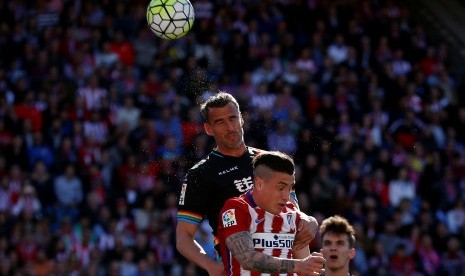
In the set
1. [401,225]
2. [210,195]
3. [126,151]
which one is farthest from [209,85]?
[210,195]

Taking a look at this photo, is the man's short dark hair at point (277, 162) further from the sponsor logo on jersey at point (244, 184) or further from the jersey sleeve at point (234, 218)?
the sponsor logo on jersey at point (244, 184)

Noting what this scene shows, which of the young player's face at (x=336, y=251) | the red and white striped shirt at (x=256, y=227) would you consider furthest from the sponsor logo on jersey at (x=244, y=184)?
the young player's face at (x=336, y=251)

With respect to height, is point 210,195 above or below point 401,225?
above

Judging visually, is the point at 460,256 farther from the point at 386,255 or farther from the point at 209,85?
the point at 209,85

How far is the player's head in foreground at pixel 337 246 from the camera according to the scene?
8117 millimetres

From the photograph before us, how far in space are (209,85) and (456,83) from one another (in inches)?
225

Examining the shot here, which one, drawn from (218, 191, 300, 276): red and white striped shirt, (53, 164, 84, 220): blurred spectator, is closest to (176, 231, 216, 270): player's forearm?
(218, 191, 300, 276): red and white striped shirt

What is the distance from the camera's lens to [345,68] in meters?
18.6

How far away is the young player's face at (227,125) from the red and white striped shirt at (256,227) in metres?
0.87

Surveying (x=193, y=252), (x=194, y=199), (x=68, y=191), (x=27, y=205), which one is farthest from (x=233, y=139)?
(x=68, y=191)

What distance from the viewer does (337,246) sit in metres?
8.20

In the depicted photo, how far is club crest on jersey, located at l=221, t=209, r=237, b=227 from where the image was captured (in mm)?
6125

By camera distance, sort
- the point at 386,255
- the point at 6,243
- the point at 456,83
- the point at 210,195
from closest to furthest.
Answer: the point at 210,195 < the point at 6,243 < the point at 386,255 < the point at 456,83

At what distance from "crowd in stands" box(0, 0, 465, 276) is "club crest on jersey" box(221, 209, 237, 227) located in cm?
676
